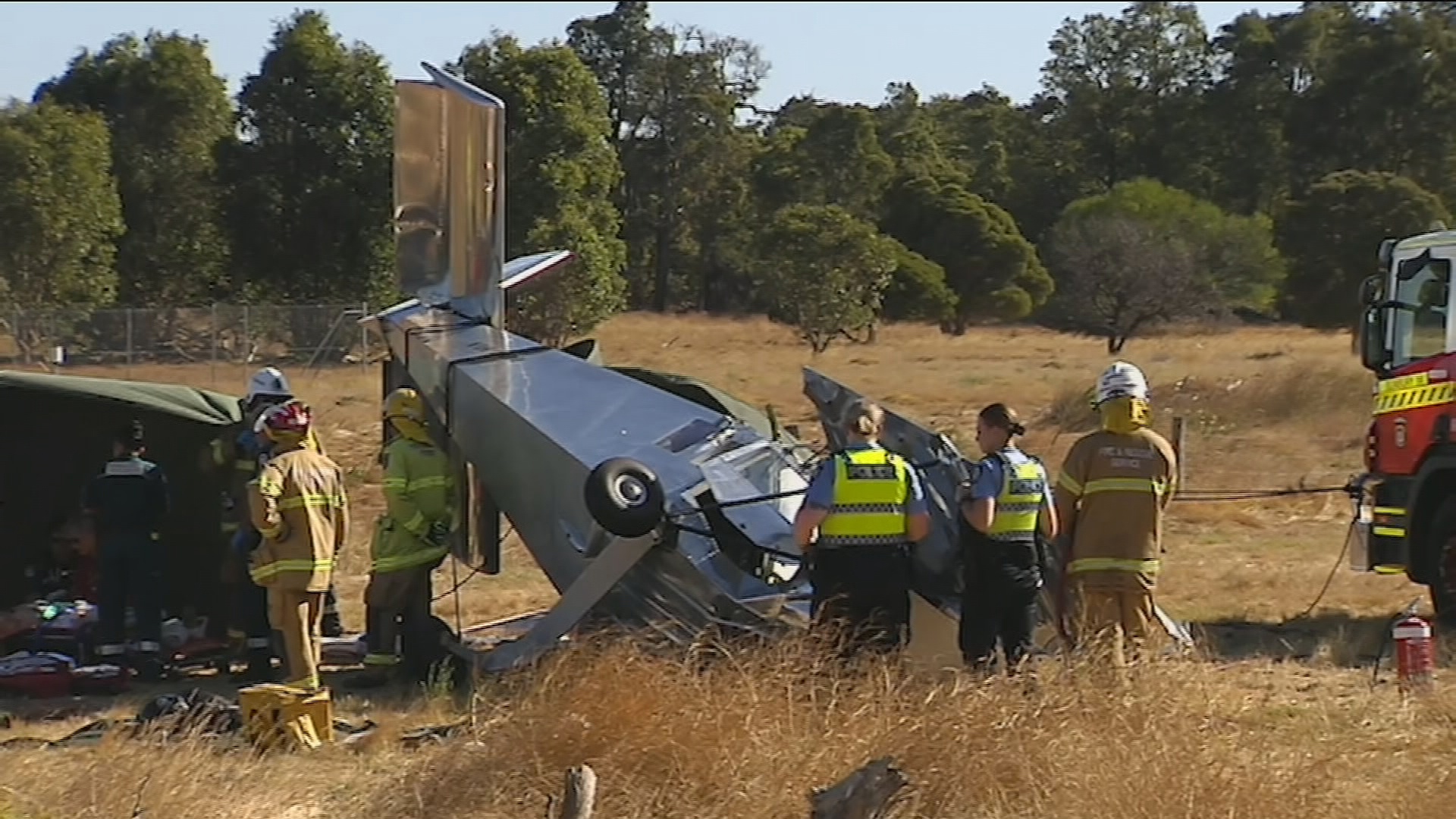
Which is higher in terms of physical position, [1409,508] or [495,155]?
[495,155]

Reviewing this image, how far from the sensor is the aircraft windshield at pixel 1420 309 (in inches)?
471

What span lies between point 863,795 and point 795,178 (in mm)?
55025

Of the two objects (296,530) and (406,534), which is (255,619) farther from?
(296,530)

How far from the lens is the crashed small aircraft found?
912 cm

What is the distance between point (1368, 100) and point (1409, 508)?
4881 cm

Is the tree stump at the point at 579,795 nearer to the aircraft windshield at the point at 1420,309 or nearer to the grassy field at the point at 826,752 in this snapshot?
the grassy field at the point at 826,752

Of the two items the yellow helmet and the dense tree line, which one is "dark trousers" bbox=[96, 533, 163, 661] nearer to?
the yellow helmet

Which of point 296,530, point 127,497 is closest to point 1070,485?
point 296,530

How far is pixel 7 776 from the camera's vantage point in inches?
275

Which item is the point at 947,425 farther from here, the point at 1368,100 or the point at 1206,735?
the point at 1368,100

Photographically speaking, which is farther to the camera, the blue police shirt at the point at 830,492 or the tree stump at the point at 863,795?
the blue police shirt at the point at 830,492

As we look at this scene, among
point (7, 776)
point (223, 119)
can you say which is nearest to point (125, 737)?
point (7, 776)

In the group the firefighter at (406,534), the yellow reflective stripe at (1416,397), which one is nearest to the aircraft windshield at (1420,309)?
the yellow reflective stripe at (1416,397)

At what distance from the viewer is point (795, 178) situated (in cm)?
6019
